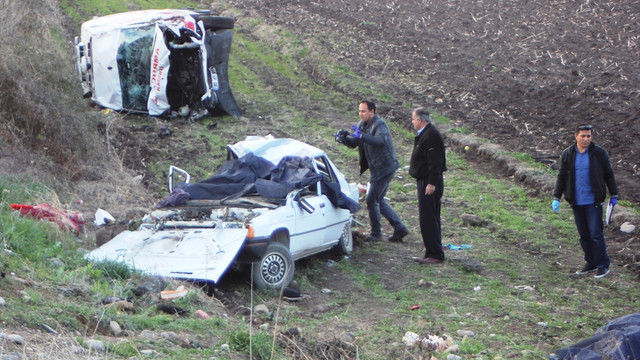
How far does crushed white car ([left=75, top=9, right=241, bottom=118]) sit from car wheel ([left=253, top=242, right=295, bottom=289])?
30.6ft

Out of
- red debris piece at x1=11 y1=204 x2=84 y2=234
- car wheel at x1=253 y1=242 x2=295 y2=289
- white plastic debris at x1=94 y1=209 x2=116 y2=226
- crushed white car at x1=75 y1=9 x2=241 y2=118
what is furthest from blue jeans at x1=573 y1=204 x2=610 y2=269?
crushed white car at x1=75 y1=9 x2=241 y2=118

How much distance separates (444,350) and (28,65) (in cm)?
1000

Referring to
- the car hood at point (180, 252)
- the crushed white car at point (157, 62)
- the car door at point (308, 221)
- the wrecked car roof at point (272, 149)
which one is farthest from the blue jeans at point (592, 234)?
the crushed white car at point (157, 62)

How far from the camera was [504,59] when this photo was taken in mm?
22000

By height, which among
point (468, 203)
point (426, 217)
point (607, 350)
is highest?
point (607, 350)

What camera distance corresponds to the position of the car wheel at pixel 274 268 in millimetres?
9047

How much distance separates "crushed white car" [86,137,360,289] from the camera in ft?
28.8

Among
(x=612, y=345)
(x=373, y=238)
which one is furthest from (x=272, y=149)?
(x=612, y=345)

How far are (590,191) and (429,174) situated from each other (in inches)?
80.5

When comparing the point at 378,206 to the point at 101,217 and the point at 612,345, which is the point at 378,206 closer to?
the point at 101,217

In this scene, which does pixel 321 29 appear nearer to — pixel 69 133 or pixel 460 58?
pixel 460 58

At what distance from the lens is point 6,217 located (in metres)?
9.48

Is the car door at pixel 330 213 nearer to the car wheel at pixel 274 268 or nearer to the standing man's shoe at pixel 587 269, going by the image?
the car wheel at pixel 274 268

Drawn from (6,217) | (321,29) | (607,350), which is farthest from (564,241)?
(321,29)
